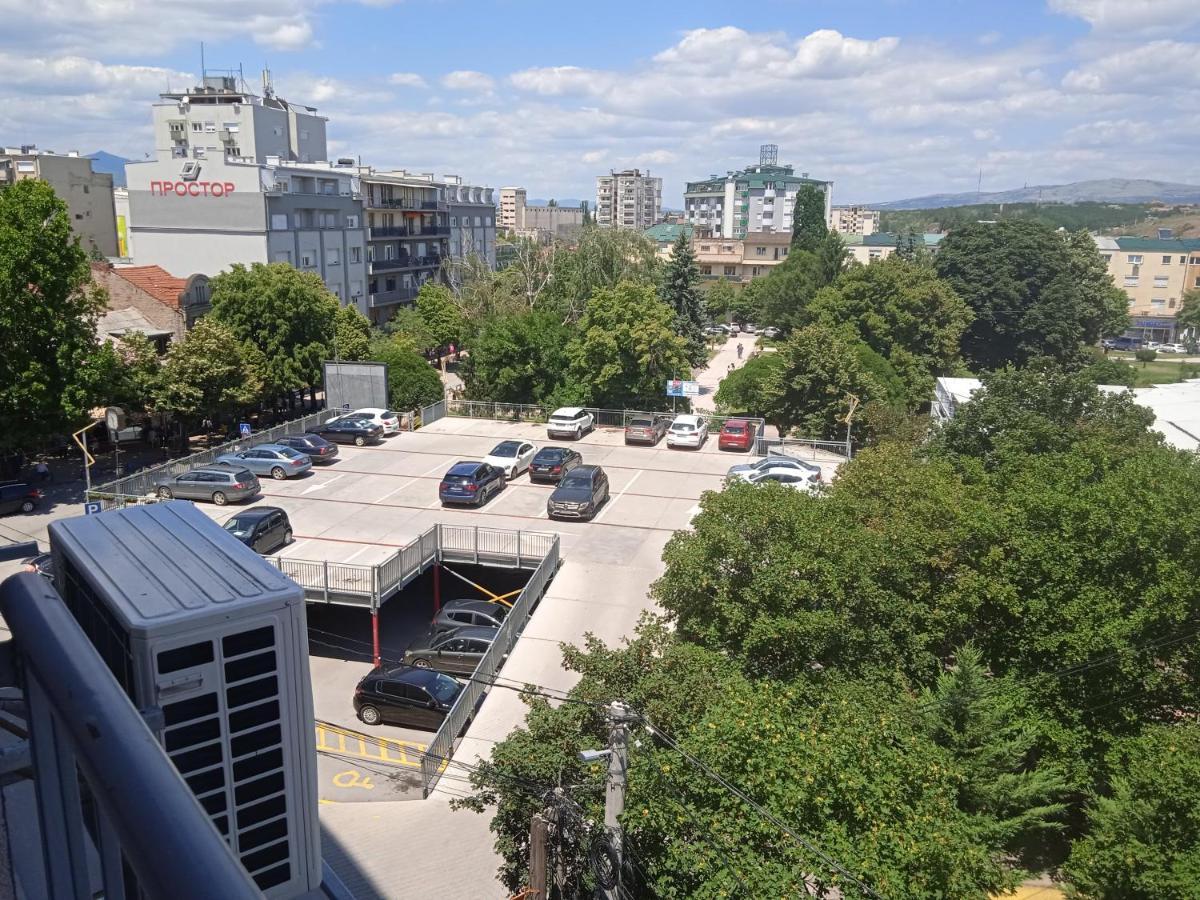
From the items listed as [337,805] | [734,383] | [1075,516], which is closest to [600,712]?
[337,805]

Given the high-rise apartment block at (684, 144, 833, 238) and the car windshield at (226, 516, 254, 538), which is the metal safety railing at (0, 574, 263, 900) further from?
the high-rise apartment block at (684, 144, 833, 238)

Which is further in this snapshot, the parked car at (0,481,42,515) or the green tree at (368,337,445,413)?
the green tree at (368,337,445,413)

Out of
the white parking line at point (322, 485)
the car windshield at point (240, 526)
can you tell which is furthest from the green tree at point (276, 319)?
the car windshield at point (240, 526)

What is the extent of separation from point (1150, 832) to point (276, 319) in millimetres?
36506

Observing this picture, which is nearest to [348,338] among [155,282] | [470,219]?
[155,282]

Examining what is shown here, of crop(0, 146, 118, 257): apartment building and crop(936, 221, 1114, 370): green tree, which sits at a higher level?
crop(0, 146, 118, 257): apartment building

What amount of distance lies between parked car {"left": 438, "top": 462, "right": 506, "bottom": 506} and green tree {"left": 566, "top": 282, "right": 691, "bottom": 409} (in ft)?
40.3

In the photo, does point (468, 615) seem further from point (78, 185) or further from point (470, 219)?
point (78, 185)

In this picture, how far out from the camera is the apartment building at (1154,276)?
100062 mm

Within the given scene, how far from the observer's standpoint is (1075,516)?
1680 cm

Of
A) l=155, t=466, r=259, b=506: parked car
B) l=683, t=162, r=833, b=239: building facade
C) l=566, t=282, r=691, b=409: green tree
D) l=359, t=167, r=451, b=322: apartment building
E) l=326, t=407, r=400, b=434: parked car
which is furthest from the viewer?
l=683, t=162, r=833, b=239: building facade

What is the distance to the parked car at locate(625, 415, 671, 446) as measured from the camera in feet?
123

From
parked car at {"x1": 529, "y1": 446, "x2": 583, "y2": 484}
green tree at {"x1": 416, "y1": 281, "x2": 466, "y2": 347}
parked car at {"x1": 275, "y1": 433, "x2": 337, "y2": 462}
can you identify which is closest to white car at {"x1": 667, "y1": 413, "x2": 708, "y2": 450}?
parked car at {"x1": 529, "y1": 446, "x2": 583, "y2": 484}

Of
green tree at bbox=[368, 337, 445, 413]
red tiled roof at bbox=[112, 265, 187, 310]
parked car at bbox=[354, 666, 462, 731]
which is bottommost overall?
parked car at bbox=[354, 666, 462, 731]
